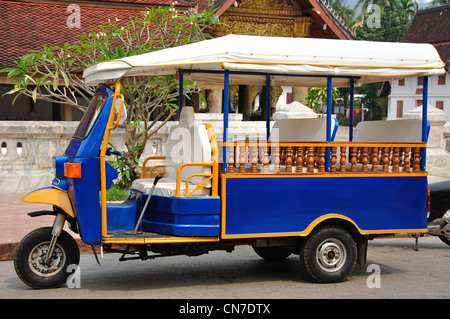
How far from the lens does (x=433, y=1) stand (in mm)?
63531

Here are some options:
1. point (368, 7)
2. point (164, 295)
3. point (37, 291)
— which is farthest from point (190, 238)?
point (368, 7)

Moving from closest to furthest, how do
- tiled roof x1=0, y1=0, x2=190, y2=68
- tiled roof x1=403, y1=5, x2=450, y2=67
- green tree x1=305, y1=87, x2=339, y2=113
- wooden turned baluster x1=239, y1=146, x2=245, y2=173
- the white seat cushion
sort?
1. wooden turned baluster x1=239, y1=146, x2=245, y2=173
2. the white seat cushion
3. tiled roof x1=0, y1=0, x2=190, y2=68
4. green tree x1=305, y1=87, x2=339, y2=113
5. tiled roof x1=403, y1=5, x2=450, y2=67

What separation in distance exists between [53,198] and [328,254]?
9.03 feet

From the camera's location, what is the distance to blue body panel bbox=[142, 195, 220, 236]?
612cm

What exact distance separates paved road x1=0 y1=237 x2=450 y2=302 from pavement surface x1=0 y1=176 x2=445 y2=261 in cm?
22

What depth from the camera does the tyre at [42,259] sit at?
6074 millimetres

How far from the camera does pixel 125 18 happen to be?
16391 mm

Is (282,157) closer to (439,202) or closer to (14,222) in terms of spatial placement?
(439,202)

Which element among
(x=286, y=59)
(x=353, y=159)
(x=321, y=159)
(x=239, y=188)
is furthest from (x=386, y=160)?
(x=239, y=188)

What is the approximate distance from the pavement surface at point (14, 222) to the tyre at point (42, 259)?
6.81 feet

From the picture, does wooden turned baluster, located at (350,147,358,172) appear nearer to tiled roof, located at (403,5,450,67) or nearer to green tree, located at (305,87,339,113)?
green tree, located at (305,87,339,113)

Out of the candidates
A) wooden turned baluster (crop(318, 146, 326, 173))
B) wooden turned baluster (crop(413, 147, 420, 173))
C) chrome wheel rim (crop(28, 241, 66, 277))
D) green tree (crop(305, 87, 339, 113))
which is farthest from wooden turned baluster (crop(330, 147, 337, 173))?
green tree (crop(305, 87, 339, 113))

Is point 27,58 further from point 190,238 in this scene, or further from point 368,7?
point 368,7
